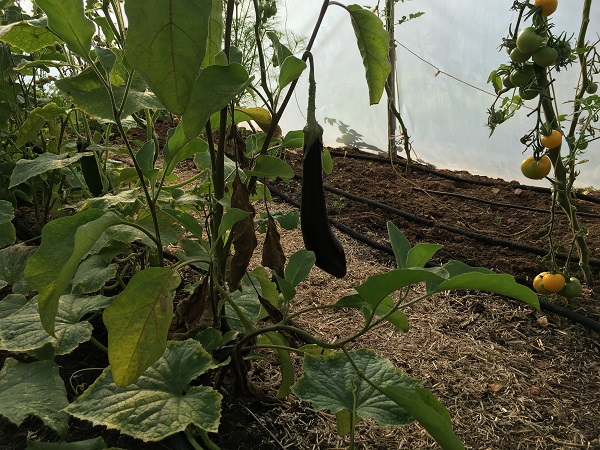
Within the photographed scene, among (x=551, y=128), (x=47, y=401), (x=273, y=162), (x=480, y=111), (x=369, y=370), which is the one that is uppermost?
(x=480, y=111)

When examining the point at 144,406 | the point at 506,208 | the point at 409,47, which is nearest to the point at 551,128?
the point at 506,208

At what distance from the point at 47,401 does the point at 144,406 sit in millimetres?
143

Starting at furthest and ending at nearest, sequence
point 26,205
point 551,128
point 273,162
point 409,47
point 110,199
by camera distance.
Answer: point 409,47 < point 26,205 < point 551,128 < point 110,199 < point 273,162

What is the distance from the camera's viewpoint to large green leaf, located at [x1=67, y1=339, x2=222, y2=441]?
643 mm

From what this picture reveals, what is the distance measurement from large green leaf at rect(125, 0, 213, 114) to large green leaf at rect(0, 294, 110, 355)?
48 centimetres

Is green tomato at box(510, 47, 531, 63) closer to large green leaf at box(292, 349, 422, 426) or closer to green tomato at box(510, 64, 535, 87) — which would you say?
green tomato at box(510, 64, 535, 87)

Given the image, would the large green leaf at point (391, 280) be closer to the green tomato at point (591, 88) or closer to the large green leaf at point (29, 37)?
the large green leaf at point (29, 37)

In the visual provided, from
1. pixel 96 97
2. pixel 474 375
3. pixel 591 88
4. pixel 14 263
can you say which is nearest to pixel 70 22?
pixel 96 97

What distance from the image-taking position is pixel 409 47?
3158mm

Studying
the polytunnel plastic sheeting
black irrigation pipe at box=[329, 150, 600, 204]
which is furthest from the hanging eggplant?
the polytunnel plastic sheeting

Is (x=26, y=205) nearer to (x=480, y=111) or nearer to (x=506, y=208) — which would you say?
(x=506, y=208)

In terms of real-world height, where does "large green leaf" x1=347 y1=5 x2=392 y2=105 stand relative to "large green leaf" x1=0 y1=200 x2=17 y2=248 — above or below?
above

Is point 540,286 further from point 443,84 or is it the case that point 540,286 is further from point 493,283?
point 443,84

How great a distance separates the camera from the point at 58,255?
2.09 ft
